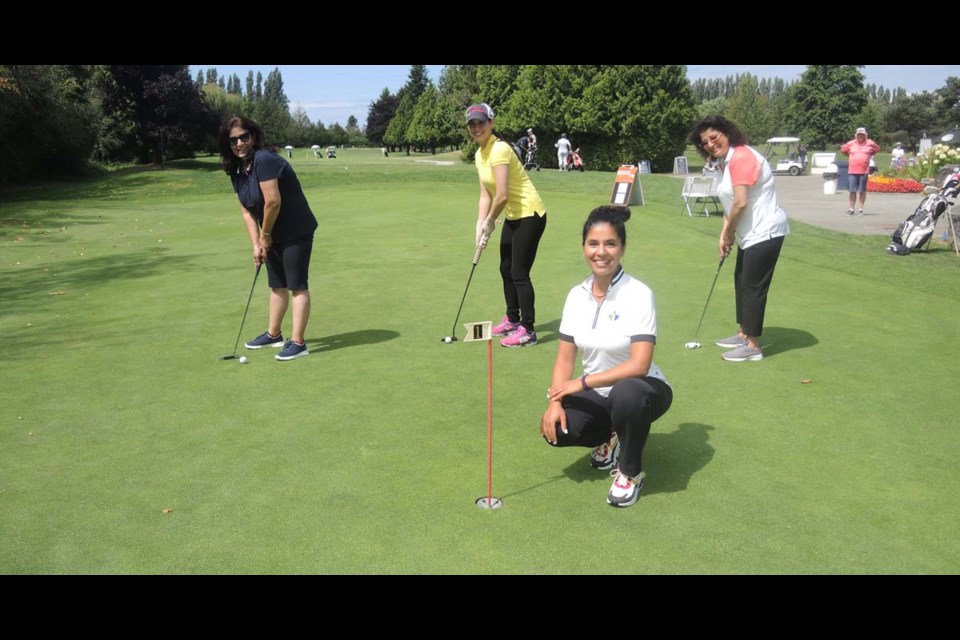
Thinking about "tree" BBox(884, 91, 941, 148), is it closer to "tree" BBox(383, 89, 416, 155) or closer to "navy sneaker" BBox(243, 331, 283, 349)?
"tree" BBox(383, 89, 416, 155)

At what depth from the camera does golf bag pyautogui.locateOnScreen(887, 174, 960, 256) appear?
11250mm

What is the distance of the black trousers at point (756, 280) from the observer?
6.00 metres

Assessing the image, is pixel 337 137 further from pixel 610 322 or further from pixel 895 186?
pixel 610 322

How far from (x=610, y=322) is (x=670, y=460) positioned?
3.11 feet

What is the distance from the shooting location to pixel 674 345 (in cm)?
653

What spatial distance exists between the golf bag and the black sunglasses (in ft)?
30.9

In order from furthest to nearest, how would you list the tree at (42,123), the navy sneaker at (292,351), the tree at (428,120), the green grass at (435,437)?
the tree at (428,120) < the tree at (42,123) < the navy sneaker at (292,351) < the green grass at (435,437)

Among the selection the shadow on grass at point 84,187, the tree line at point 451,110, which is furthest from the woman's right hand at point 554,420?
the shadow on grass at point 84,187

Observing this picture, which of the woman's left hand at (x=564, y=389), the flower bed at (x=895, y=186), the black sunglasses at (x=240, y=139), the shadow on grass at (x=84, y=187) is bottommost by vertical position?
the woman's left hand at (x=564, y=389)

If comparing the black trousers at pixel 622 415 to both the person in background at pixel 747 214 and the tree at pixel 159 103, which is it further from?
the tree at pixel 159 103

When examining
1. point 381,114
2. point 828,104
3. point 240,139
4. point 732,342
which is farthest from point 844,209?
point 381,114

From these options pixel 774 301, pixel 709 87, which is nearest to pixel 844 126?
pixel 774 301

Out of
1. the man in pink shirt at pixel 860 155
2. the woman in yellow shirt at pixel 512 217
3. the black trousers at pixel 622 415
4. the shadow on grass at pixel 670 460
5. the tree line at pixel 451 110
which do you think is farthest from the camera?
the tree line at pixel 451 110

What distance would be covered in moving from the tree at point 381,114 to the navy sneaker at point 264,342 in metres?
90.3
